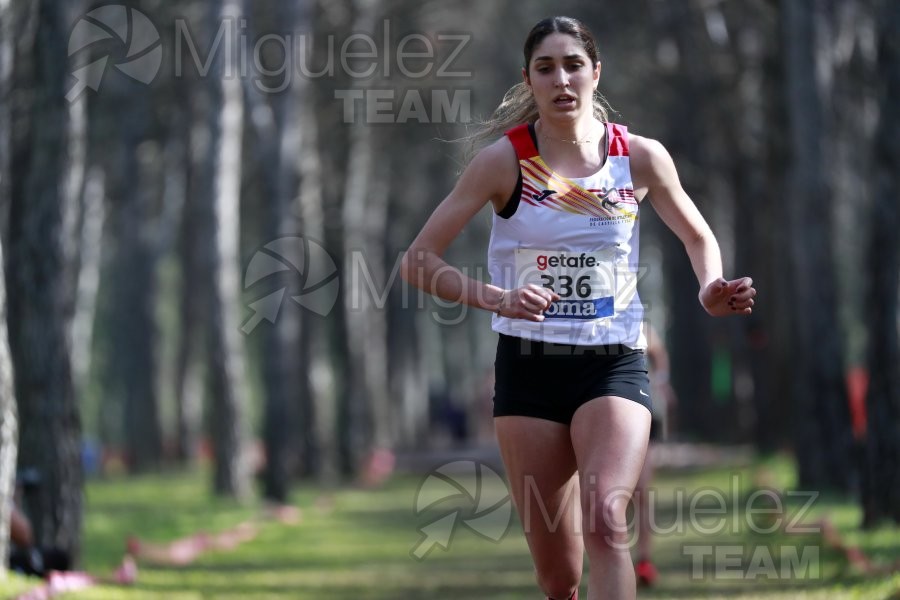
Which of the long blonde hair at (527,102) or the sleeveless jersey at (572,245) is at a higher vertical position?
the long blonde hair at (527,102)

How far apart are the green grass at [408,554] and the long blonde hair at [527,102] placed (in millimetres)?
3434

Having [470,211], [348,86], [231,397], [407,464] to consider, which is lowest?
[407,464]

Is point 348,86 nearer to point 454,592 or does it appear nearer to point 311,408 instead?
point 311,408

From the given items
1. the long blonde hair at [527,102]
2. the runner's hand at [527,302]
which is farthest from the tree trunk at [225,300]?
the runner's hand at [527,302]

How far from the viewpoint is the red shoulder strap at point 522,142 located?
5488mm

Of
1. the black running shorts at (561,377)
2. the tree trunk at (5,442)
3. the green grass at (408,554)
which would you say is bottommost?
the green grass at (408,554)

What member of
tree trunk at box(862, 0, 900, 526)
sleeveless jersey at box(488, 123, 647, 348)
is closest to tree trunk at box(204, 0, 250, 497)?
tree trunk at box(862, 0, 900, 526)

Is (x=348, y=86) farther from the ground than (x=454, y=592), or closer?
farther from the ground

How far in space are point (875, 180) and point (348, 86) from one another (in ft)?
60.3

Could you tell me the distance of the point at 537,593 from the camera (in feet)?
34.1

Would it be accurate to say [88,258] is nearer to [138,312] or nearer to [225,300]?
[138,312]

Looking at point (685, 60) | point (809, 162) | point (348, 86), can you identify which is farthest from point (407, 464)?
point (809, 162)
